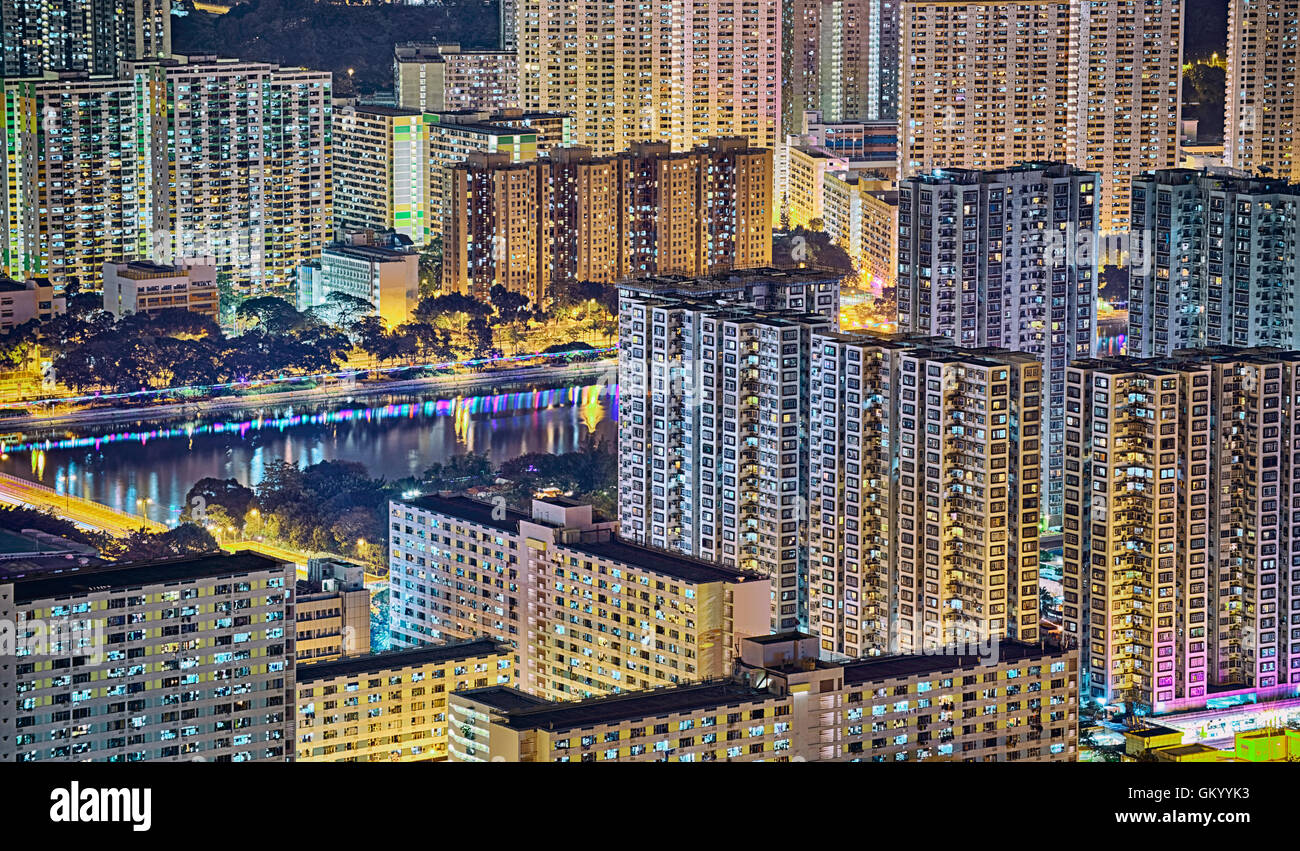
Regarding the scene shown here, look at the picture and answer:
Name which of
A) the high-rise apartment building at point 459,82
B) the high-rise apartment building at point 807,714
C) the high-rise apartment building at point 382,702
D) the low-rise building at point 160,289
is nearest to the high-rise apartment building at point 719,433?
the high-rise apartment building at point 382,702

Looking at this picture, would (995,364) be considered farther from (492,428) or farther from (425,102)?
(425,102)

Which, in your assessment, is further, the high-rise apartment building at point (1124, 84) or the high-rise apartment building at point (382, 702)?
the high-rise apartment building at point (1124, 84)

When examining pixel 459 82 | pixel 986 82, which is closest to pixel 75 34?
pixel 459 82

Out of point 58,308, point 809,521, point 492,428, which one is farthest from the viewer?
point 58,308

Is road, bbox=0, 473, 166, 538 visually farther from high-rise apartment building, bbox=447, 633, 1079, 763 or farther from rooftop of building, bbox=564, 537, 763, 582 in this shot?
high-rise apartment building, bbox=447, 633, 1079, 763

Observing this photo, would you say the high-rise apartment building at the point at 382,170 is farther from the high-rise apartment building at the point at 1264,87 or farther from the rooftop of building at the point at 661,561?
the rooftop of building at the point at 661,561
